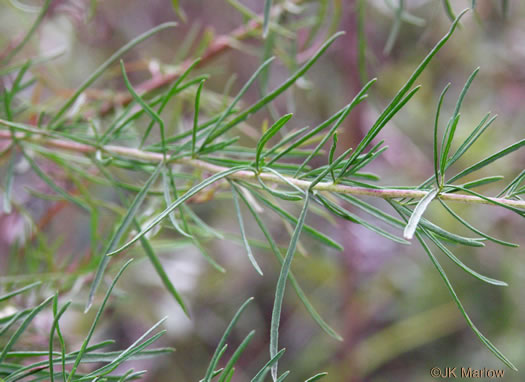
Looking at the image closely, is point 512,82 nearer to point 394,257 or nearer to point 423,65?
point 394,257

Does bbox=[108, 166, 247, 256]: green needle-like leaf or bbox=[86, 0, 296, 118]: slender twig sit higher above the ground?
bbox=[86, 0, 296, 118]: slender twig

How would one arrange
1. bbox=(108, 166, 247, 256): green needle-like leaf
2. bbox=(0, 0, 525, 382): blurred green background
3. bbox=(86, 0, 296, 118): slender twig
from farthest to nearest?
bbox=(0, 0, 525, 382): blurred green background, bbox=(86, 0, 296, 118): slender twig, bbox=(108, 166, 247, 256): green needle-like leaf

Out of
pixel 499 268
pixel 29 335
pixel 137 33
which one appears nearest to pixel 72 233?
pixel 137 33

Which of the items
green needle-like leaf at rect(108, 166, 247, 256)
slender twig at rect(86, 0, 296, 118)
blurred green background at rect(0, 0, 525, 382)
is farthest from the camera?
blurred green background at rect(0, 0, 525, 382)

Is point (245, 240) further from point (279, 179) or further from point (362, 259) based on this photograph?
point (362, 259)

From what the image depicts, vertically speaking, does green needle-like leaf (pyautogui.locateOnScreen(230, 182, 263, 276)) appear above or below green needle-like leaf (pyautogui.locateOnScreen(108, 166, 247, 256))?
below

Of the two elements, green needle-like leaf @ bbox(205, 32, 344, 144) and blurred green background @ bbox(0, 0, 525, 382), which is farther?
blurred green background @ bbox(0, 0, 525, 382)

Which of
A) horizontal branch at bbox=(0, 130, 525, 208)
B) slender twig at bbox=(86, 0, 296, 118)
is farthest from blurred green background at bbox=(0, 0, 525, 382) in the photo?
horizontal branch at bbox=(0, 130, 525, 208)

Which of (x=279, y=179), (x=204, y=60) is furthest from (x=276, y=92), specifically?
(x=204, y=60)

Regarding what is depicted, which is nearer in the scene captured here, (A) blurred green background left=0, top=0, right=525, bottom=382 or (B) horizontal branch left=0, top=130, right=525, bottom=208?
(B) horizontal branch left=0, top=130, right=525, bottom=208

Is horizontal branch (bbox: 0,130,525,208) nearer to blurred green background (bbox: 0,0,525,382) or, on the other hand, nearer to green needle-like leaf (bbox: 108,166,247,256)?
green needle-like leaf (bbox: 108,166,247,256)

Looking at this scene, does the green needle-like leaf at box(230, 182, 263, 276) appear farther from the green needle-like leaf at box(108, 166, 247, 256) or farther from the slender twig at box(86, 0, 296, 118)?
the slender twig at box(86, 0, 296, 118)

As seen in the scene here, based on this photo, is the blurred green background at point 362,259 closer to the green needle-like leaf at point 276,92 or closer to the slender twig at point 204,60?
the slender twig at point 204,60
